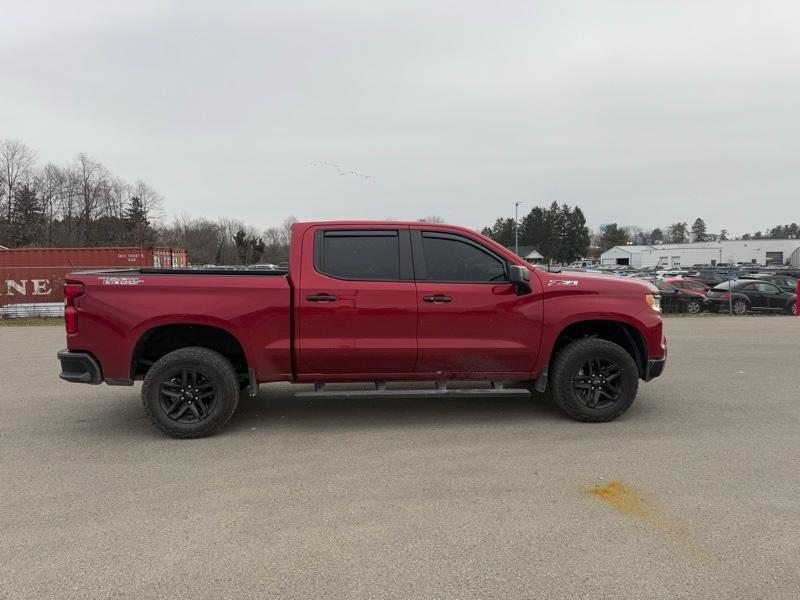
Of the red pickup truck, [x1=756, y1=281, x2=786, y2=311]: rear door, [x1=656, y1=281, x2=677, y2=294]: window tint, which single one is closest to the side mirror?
the red pickup truck

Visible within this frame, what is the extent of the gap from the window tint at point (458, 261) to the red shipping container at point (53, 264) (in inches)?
616

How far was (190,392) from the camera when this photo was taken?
5.07 m

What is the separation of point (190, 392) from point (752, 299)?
1941cm

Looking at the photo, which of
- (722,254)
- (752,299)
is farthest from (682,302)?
(722,254)

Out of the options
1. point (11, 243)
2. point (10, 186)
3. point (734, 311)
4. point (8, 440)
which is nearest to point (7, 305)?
Answer: point (8, 440)

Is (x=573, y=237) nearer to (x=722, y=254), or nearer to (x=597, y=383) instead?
(x=722, y=254)

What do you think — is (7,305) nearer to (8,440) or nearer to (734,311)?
(8,440)

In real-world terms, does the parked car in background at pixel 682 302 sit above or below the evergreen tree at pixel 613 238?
A: below

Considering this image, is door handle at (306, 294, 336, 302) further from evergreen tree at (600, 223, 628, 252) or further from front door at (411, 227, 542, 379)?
evergreen tree at (600, 223, 628, 252)

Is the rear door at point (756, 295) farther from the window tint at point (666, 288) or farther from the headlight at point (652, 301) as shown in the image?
the headlight at point (652, 301)

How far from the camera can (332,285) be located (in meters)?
5.15

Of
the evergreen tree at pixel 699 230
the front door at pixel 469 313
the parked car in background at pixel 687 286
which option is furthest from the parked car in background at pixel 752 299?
the evergreen tree at pixel 699 230

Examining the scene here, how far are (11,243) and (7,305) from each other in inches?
2138

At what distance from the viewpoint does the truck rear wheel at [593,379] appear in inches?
211
